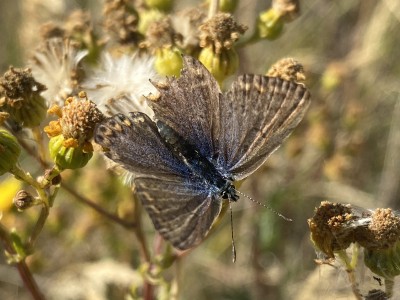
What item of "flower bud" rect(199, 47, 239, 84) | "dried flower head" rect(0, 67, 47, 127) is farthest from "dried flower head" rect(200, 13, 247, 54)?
"dried flower head" rect(0, 67, 47, 127)

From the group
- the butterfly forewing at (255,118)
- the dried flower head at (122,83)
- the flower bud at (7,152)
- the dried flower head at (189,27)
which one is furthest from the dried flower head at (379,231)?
the flower bud at (7,152)

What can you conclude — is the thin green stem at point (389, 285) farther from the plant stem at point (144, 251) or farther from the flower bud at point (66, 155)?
the flower bud at point (66, 155)

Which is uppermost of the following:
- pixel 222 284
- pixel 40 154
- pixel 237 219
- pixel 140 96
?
pixel 140 96

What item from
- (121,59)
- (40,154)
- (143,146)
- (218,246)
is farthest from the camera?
(218,246)

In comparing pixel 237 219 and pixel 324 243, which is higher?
pixel 324 243

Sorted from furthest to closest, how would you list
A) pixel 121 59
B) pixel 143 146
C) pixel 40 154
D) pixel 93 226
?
pixel 93 226 < pixel 121 59 < pixel 40 154 < pixel 143 146

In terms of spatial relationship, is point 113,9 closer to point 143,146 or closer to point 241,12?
point 143,146

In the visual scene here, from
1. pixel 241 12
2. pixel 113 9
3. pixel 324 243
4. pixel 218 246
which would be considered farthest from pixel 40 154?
pixel 241 12

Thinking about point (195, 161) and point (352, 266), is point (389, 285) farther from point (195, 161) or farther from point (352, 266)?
point (195, 161)
